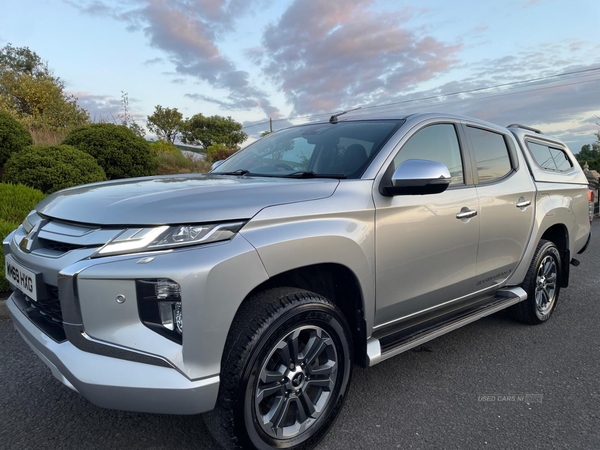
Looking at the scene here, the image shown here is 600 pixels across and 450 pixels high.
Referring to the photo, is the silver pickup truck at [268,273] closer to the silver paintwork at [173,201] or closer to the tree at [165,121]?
the silver paintwork at [173,201]

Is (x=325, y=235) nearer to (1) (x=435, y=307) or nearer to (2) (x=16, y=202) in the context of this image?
(1) (x=435, y=307)

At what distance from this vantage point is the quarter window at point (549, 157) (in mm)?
4156

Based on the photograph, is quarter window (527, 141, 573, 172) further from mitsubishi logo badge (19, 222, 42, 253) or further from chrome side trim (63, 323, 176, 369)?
mitsubishi logo badge (19, 222, 42, 253)

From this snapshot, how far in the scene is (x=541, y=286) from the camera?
405cm

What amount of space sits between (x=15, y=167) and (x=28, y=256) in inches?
258

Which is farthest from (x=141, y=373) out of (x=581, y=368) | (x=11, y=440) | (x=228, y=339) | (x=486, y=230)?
(x=581, y=368)

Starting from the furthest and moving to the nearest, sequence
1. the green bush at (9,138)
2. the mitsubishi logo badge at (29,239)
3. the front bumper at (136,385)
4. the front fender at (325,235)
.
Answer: the green bush at (9,138) < the mitsubishi logo badge at (29,239) < the front fender at (325,235) < the front bumper at (136,385)

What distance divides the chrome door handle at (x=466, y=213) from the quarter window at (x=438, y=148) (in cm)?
21

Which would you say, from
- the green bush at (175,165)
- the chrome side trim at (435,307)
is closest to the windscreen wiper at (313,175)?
the chrome side trim at (435,307)

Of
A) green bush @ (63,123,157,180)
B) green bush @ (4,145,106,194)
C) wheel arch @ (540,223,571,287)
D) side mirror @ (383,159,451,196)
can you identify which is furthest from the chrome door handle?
green bush @ (63,123,157,180)

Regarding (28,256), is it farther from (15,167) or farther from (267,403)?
(15,167)

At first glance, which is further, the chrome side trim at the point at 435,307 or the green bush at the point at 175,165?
the green bush at the point at 175,165

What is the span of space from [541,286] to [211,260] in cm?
347

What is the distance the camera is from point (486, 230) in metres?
3.19
